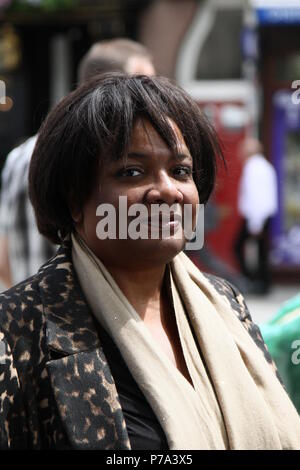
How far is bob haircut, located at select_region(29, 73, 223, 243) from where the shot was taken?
216cm

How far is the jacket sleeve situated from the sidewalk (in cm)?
718

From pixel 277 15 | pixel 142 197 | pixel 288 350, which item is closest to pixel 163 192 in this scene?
pixel 142 197

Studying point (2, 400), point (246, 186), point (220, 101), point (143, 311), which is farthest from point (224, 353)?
point (220, 101)

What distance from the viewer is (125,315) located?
83.5 inches

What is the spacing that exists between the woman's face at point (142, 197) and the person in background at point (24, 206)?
1.83 metres

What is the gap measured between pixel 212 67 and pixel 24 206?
28.4 ft

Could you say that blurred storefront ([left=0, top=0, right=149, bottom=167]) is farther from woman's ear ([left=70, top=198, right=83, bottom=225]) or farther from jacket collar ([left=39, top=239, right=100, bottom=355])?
jacket collar ([left=39, top=239, right=100, bottom=355])

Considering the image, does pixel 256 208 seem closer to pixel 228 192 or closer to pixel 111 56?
pixel 228 192

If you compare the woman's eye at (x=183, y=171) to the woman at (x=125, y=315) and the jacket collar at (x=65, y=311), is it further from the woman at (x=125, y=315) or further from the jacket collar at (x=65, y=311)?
the jacket collar at (x=65, y=311)

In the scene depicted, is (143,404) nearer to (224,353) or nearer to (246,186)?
(224,353)

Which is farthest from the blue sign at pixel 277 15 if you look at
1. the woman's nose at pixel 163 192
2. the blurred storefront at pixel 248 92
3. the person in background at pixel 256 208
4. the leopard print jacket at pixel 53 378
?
the leopard print jacket at pixel 53 378

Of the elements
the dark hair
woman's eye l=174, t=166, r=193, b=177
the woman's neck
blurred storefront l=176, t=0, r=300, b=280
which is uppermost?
blurred storefront l=176, t=0, r=300, b=280

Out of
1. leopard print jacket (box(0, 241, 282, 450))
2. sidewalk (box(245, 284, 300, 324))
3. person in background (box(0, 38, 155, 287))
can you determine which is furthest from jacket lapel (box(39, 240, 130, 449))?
sidewalk (box(245, 284, 300, 324))

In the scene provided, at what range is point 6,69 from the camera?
12328mm
